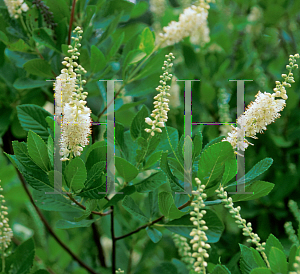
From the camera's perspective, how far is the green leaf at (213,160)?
2.11ft

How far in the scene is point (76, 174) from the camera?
67cm

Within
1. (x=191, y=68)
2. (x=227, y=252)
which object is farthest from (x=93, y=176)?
(x=191, y=68)

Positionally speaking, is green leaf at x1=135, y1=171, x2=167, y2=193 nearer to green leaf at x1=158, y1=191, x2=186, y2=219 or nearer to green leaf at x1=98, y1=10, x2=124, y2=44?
green leaf at x1=158, y1=191, x2=186, y2=219

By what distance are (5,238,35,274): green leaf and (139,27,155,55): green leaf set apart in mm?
637

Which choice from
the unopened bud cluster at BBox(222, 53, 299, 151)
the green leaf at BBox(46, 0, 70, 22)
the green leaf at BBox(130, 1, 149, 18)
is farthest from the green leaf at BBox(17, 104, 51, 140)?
the green leaf at BBox(130, 1, 149, 18)

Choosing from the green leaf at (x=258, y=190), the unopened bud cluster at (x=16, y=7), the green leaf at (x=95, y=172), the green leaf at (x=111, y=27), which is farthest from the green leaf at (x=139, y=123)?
the unopened bud cluster at (x=16, y=7)

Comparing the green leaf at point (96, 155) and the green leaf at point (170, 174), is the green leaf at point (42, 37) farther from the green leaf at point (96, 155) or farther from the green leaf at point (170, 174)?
the green leaf at point (170, 174)

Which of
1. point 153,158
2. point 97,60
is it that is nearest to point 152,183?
point 153,158

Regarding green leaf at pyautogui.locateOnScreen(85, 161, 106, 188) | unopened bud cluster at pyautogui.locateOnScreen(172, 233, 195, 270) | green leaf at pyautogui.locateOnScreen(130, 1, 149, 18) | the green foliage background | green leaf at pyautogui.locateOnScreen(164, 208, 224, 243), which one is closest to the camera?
green leaf at pyautogui.locateOnScreen(85, 161, 106, 188)

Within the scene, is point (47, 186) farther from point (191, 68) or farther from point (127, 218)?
point (191, 68)

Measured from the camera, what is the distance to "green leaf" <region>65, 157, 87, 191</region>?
2.14ft

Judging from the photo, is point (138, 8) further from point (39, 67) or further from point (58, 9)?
point (39, 67)

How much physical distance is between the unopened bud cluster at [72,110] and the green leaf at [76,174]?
0.03m

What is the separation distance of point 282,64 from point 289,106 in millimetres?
325
